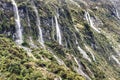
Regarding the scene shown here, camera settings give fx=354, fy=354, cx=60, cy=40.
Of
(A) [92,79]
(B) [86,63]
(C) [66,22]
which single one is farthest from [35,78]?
(C) [66,22]

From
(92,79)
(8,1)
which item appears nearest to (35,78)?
(92,79)

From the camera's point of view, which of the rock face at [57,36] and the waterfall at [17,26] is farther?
the rock face at [57,36]

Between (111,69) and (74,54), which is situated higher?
(74,54)

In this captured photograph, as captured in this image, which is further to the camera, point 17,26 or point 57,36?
point 57,36

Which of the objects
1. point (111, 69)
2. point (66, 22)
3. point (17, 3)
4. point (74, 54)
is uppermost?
point (17, 3)

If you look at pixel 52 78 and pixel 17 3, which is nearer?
pixel 52 78

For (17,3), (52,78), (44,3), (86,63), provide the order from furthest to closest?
(44,3) → (17,3) → (86,63) → (52,78)

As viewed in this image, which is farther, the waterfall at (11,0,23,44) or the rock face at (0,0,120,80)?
the rock face at (0,0,120,80)

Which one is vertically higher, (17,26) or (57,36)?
(17,26)

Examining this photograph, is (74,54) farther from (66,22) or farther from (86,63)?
(66,22)

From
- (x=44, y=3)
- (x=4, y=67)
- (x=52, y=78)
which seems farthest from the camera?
(x=44, y=3)
